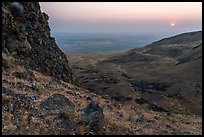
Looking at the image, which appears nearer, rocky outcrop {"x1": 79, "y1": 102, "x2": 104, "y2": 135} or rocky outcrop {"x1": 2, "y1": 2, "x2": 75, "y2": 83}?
rocky outcrop {"x1": 79, "y1": 102, "x2": 104, "y2": 135}

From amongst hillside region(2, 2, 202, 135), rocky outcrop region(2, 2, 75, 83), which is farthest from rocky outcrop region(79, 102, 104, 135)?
rocky outcrop region(2, 2, 75, 83)

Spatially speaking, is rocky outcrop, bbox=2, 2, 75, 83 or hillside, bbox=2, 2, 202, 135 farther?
rocky outcrop, bbox=2, 2, 75, 83

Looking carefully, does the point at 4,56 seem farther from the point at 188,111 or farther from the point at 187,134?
the point at 188,111

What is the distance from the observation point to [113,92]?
6981 centimetres

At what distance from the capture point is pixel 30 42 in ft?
162

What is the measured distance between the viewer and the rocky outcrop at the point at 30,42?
144 feet

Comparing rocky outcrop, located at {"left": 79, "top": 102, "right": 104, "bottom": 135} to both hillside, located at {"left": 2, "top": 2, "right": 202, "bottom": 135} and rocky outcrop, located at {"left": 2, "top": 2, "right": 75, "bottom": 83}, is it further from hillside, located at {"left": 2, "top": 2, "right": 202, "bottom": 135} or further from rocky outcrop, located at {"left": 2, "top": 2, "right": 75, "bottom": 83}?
rocky outcrop, located at {"left": 2, "top": 2, "right": 75, "bottom": 83}

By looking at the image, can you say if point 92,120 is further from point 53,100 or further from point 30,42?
point 30,42

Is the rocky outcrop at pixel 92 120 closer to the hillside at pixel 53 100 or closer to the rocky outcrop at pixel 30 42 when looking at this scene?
the hillside at pixel 53 100

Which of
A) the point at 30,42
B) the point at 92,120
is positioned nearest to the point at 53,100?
the point at 92,120

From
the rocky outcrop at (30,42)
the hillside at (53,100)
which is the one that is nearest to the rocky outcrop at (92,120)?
the hillside at (53,100)

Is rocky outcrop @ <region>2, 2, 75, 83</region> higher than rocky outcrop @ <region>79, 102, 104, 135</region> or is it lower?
higher

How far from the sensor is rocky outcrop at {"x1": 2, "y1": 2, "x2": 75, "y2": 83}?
43750mm

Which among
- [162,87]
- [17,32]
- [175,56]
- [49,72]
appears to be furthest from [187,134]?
[175,56]
